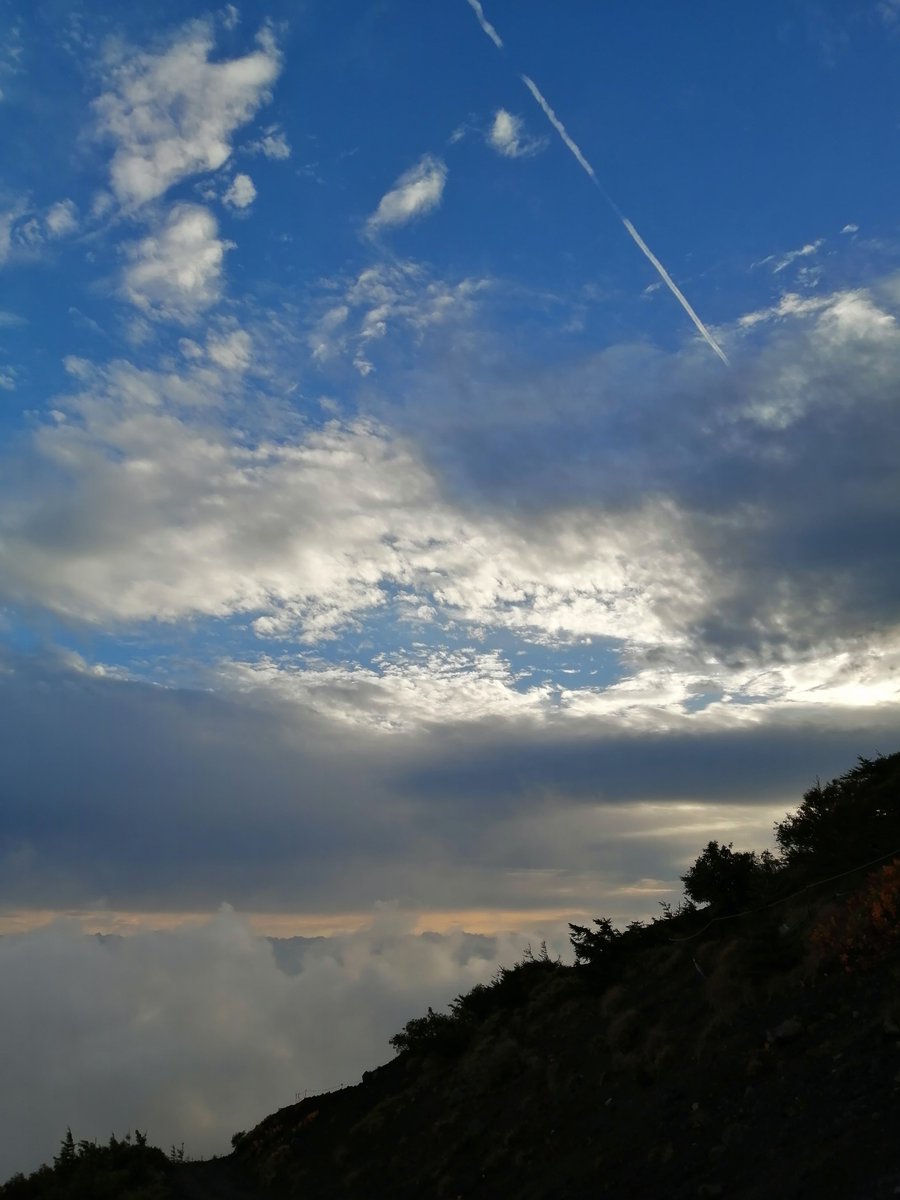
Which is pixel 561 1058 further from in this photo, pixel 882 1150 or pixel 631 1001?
pixel 882 1150

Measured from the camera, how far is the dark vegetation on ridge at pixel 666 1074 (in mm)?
13016

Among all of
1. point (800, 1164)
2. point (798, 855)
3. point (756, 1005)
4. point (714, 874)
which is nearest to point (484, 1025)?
point (714, 874)

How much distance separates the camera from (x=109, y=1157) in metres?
35.1

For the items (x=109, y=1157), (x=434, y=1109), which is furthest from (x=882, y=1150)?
(x=109, y=1157)

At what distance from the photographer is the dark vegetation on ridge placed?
1302 cm

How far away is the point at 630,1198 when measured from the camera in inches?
541

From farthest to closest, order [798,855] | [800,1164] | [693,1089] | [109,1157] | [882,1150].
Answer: [109,1157] < [798,855] < [693,1089] < [800,1164] < [882,1150]

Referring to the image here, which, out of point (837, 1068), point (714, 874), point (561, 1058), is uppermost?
point (714, 874)

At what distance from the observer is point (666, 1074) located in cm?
1806

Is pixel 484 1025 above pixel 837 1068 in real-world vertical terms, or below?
below

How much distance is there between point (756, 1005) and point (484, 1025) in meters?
17.1

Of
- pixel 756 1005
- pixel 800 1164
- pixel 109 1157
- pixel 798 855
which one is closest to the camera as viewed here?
pixel 800 1164

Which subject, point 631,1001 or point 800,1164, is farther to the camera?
point 631,1001

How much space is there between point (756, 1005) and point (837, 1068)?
495cm
